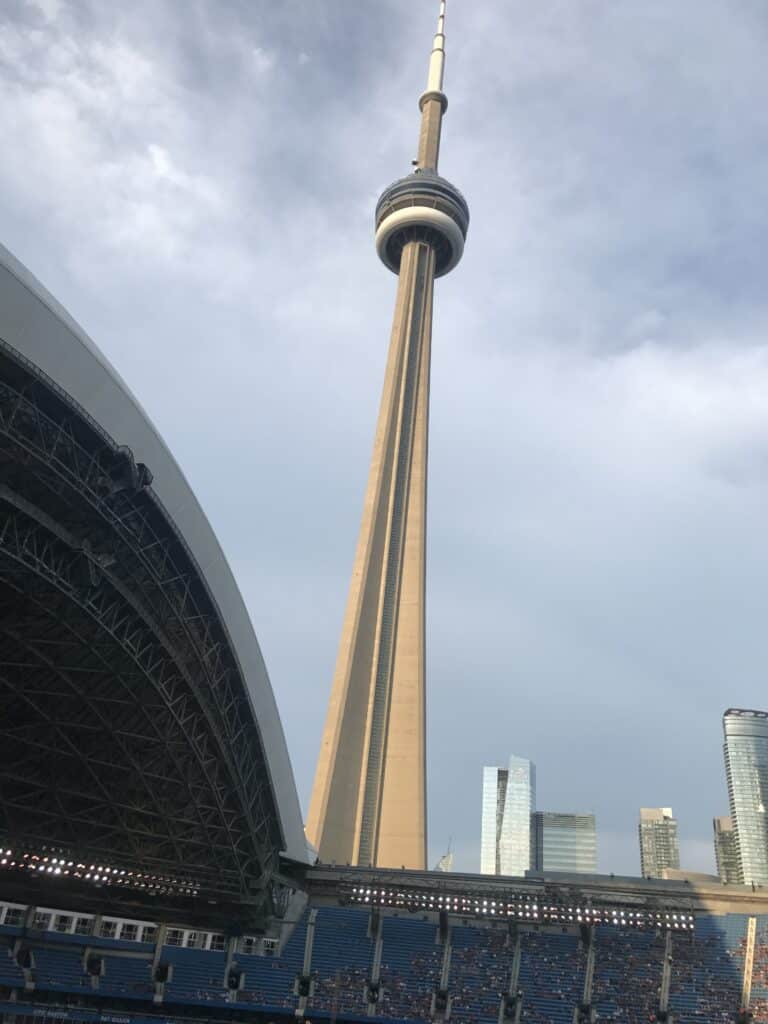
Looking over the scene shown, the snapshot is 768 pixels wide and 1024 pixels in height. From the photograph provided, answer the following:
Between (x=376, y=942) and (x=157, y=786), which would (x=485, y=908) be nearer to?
(x=376, y=942)

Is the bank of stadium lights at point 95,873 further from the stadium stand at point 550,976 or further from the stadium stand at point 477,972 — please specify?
the stadium stand at point 550,976

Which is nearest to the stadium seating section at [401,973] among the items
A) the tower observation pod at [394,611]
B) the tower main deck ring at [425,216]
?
the tower observation pod at [394,611]

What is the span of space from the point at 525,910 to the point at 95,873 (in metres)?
22.8

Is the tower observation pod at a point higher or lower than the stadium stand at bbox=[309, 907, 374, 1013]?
higher

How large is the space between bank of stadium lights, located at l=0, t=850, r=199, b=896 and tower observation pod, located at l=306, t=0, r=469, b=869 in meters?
27.3

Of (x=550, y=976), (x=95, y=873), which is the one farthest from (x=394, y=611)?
(x=95, y=873)

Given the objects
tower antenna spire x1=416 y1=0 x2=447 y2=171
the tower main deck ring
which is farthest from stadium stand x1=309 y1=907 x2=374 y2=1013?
tower antenna spire x1=416 y1=0 x2=447 y2=171

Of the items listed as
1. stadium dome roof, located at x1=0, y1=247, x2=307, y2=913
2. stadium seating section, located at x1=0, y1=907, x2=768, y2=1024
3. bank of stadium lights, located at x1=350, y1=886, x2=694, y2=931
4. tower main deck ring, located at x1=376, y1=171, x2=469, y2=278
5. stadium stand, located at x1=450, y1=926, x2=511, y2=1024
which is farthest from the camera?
tower main deck ring, located at x1=376, y1=171, x2=469, y2=278

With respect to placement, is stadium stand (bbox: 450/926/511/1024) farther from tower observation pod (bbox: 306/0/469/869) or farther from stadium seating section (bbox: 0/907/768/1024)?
tower observation pod (bbox: 306/0/469/869)

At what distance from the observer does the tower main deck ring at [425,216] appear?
96.1 metres

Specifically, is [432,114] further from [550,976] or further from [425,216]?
[550,976]

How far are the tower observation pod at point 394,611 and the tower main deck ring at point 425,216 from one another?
12cm

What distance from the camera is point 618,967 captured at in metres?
45.0

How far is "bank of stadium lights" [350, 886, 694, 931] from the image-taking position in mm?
43156
